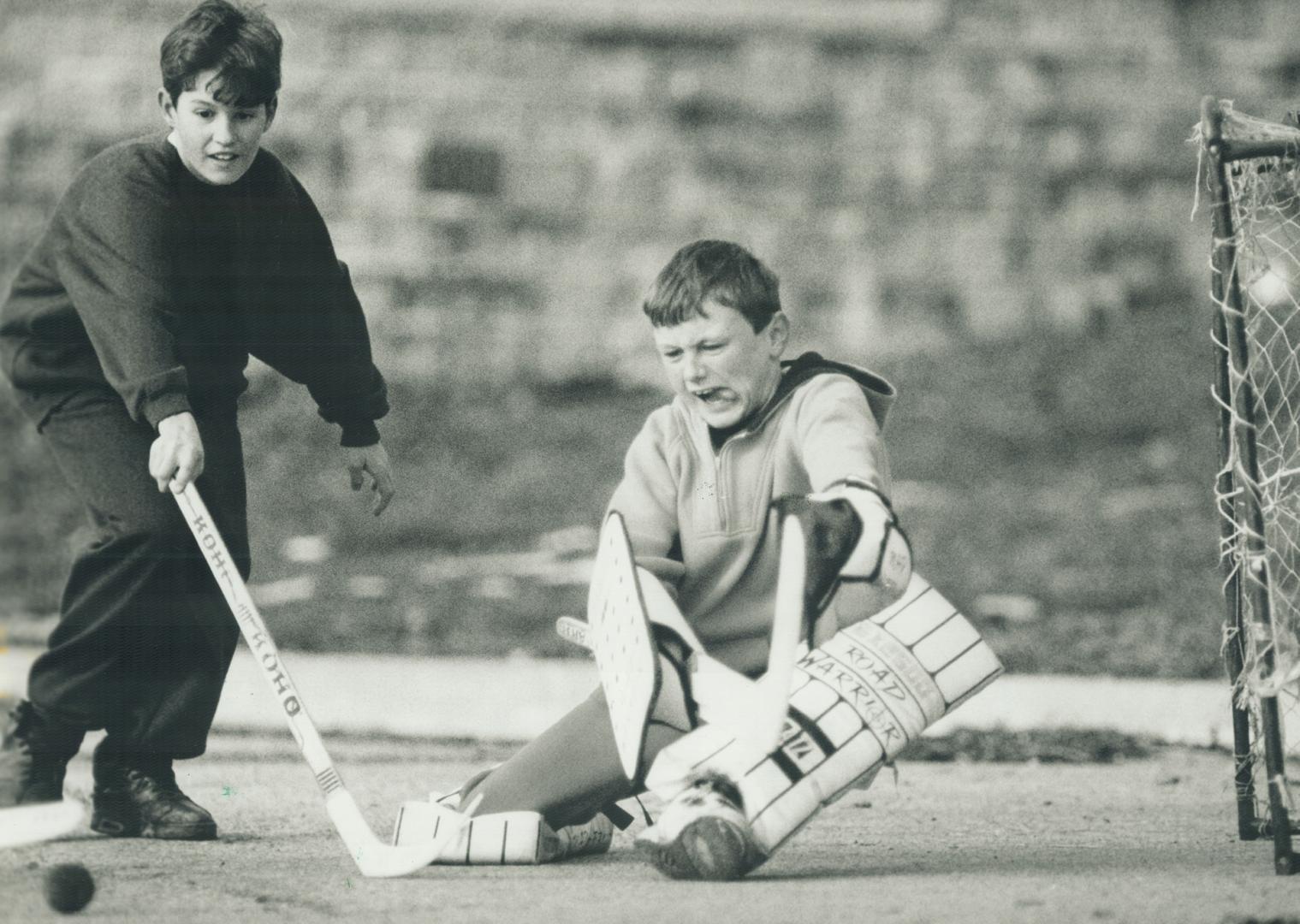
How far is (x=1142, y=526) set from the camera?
26.1 feet

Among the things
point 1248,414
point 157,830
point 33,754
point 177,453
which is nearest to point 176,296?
point 177,453

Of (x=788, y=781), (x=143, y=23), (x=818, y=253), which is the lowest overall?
(x=788, y=781)

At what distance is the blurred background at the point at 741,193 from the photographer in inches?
350

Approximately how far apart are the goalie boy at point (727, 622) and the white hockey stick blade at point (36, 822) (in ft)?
1.86

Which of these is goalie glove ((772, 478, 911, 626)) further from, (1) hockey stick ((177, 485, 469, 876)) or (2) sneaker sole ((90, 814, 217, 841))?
(2) sneaker sole ((90, 814, 217, 841))

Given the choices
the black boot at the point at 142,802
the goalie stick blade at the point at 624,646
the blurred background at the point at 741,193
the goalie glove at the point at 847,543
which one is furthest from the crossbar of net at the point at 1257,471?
the blurred background at the point at 741,193

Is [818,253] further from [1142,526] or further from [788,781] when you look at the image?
[788,781]

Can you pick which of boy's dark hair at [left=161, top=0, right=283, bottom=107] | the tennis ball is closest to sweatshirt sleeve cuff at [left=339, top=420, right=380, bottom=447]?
boy's dark hair at [left=161, top=0, right=283, bottom=107]

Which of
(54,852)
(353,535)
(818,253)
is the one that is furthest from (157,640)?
(818,253)

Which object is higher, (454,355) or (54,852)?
(454,355)

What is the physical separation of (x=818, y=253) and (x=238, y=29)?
5.79m

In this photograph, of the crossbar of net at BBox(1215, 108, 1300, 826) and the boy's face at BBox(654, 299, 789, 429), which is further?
the boy's face at BBox(654, 299, 789, 429)

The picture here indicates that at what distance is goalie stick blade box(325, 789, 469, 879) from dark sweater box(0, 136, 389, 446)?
30.4 inches

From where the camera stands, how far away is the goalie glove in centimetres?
304
